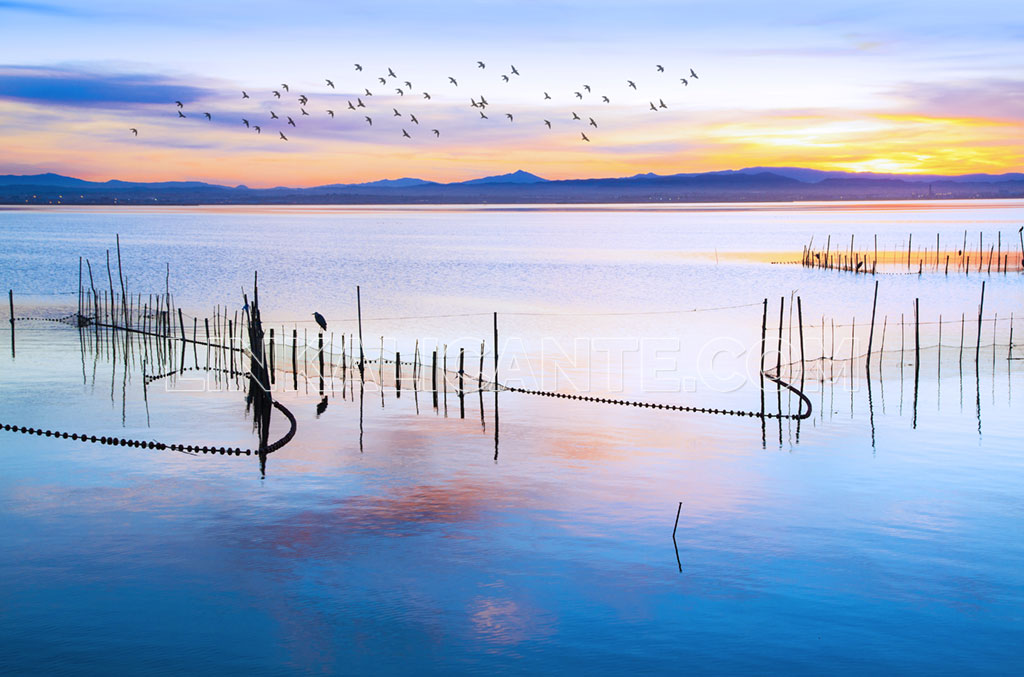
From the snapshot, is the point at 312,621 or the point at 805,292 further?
the point at 805,292

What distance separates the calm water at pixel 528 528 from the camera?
826cm

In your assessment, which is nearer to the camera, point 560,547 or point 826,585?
point 826,585

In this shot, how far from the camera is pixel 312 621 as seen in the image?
8.62 m

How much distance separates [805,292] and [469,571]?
120 feet

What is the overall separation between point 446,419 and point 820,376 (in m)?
8.75

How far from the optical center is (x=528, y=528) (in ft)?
36.0

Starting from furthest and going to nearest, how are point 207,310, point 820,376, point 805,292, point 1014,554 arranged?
point 805,292 < point 207,310 < point 820,376 < point 1014,554

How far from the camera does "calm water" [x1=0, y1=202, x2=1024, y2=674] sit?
8258mm

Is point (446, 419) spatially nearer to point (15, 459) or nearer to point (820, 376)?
point (15, 459)

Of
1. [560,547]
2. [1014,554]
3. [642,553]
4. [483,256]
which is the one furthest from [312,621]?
[483,256]

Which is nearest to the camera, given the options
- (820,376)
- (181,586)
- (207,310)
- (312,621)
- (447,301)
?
(312,621)

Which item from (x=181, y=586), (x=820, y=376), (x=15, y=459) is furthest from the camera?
(x=820, y=376)

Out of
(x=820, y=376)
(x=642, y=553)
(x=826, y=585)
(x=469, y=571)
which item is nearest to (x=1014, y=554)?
(x=826, y=585)

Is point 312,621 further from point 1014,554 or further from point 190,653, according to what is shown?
point 1014,554
